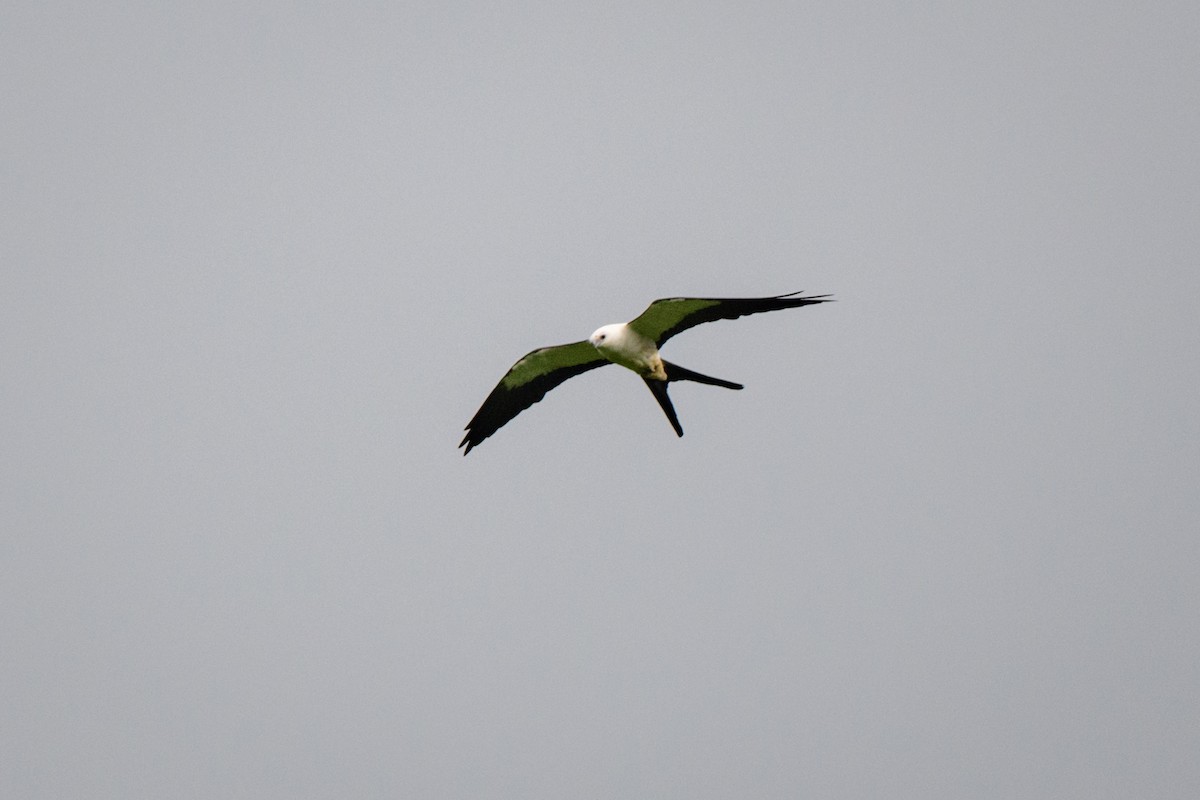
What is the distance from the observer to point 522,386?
12.0 metres

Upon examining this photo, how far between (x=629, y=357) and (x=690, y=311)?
0.83m

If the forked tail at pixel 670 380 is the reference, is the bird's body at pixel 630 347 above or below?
above

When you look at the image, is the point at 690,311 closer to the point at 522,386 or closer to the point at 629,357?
the point at 629,357

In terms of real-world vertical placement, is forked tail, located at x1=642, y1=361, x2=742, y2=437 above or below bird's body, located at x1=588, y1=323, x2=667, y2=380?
below

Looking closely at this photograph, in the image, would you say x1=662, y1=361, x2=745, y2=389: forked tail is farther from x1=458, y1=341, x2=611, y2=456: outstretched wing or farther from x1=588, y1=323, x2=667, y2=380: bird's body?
x1=458, y1=341, x2=611, y2=456: outstretched wing

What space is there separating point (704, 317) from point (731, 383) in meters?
0.66

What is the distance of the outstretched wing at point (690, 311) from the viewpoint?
9.84 meters

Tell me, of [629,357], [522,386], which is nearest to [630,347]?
[629,357]

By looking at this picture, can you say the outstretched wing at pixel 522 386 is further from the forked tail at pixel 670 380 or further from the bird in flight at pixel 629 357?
the forked tail at pixel 670 380

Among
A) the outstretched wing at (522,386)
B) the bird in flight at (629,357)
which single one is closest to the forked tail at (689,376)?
the bird in flight at (629,357)

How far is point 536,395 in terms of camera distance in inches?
476

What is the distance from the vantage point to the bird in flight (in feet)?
34.1

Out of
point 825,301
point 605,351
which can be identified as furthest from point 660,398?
point 825,301

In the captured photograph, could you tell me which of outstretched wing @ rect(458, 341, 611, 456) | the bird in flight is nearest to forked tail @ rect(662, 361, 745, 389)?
the bird in flight
